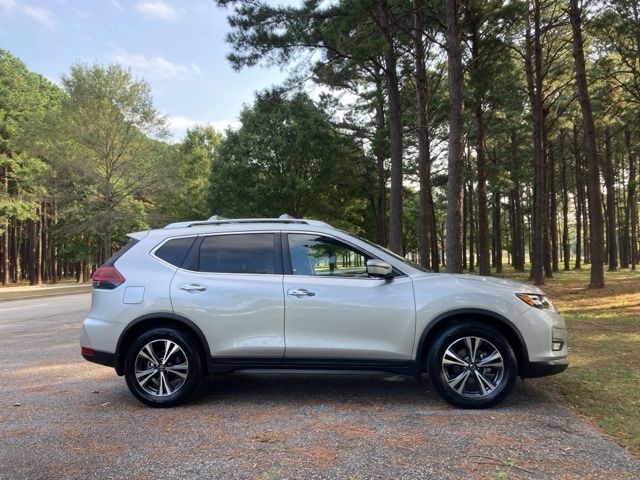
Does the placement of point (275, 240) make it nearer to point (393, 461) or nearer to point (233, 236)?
point (233, 236)

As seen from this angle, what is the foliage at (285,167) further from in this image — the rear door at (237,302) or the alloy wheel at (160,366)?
the alloy wheel at (160,366)

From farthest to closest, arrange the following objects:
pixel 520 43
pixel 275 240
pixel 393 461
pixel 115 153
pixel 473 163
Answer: pixel 473 163, pixel 115 153, pixel 520 43, pixel 275 240, pixel 393 461

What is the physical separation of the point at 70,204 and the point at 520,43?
27.9 metres

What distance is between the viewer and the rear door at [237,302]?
482cm

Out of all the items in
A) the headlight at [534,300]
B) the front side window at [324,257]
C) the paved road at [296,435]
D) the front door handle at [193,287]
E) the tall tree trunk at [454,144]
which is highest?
the tall tree trunk at [454,144]

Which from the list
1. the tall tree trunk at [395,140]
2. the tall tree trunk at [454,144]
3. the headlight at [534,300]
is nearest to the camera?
the headlight at [534,300]

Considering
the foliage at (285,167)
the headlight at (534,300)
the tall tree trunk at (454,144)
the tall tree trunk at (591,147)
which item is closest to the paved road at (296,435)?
the headlight at (534,300)

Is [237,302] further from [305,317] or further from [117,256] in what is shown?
[117,256]

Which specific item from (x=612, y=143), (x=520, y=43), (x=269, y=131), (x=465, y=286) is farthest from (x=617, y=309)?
(x=612, y=143)

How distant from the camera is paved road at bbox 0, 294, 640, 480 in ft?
11.1

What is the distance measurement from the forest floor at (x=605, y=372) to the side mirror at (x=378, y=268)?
2218 mm

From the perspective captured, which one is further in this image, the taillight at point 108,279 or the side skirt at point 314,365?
the taillight at point 108,279

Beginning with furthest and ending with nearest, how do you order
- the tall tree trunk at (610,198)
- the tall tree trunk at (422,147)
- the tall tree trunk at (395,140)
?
the tall tree trunk at (610,198) < the tall tree trunk at (395,140) < the tall tree trunk at (422,147)

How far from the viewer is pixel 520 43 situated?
67.6 ft
